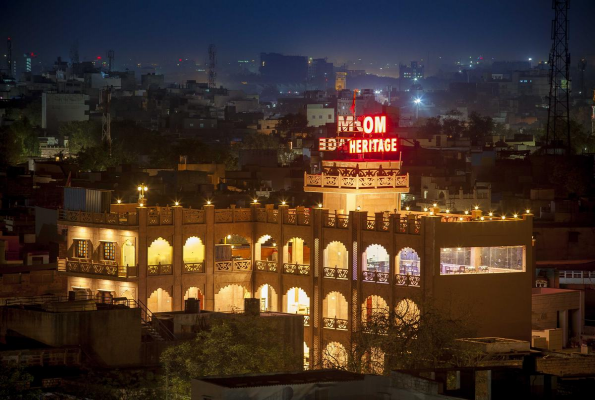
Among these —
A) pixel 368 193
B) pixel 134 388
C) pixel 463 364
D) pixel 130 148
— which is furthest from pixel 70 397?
pixel 130 148

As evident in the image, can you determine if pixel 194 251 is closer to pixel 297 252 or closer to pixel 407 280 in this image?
pixel 297 252

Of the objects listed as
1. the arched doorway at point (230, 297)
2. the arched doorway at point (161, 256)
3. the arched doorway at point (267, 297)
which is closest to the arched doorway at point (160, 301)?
the arched doorway at point (161, 256)

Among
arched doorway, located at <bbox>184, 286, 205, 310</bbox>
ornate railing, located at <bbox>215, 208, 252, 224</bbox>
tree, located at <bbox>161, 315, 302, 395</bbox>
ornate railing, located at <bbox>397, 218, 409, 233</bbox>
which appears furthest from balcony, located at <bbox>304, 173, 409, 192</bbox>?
tree, located at <bbox>161, 315, 302, 395</bbox>

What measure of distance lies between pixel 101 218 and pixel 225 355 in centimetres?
1523

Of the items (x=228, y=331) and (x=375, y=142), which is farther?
(x=375, y=142)

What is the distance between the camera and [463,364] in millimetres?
44469

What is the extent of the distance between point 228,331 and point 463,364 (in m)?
6.99

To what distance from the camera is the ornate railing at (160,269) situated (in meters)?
58.0

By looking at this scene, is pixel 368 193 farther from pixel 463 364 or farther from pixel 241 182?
pixel 241 182

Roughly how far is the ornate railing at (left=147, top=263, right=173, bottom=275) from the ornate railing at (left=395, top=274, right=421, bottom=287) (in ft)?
29.0

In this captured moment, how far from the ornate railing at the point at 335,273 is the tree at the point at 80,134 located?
104094 mm

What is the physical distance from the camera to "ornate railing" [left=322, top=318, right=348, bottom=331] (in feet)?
185

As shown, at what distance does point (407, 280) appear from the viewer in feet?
178

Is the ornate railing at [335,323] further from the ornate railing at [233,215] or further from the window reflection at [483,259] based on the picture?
the ornate railing at [233,215]
